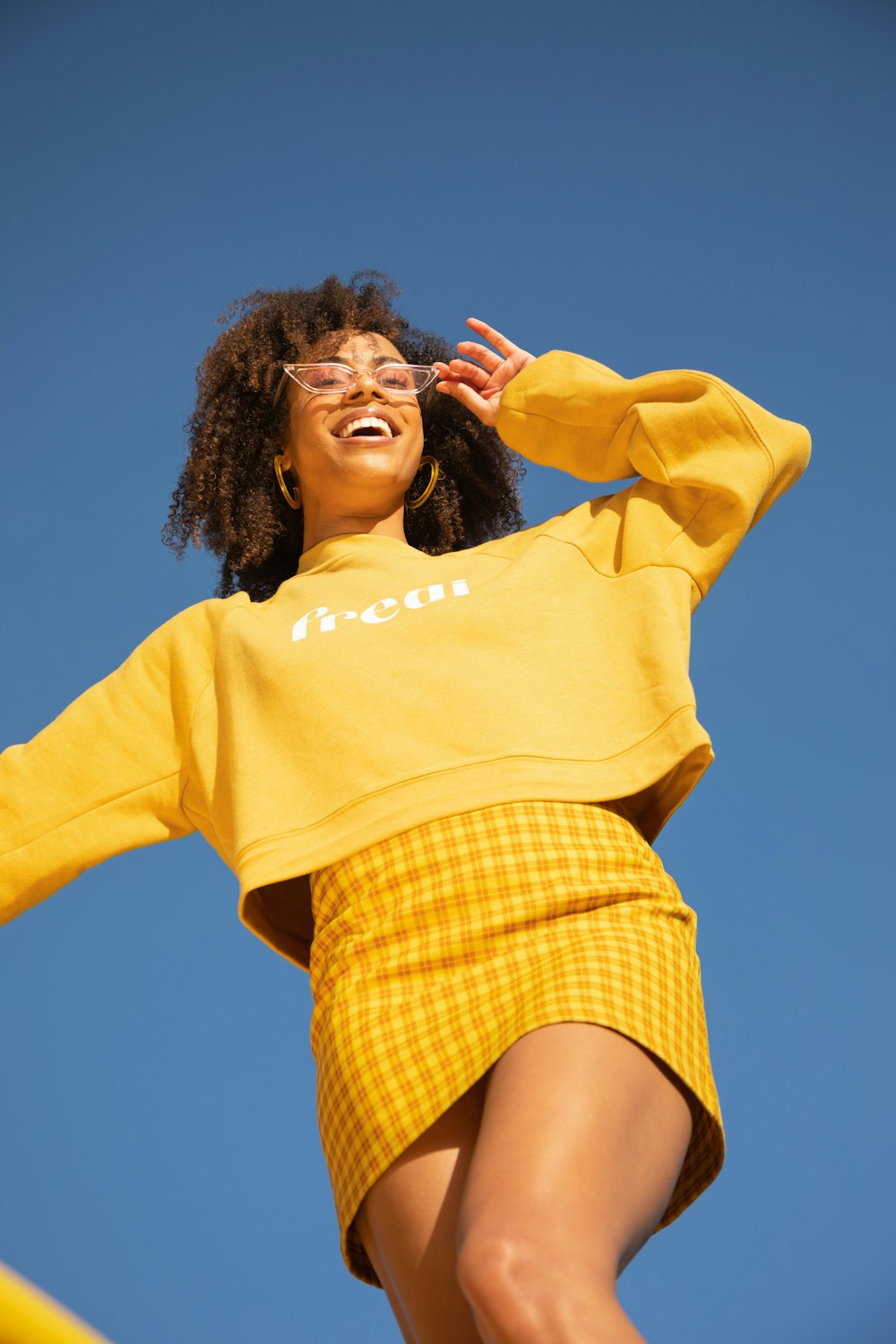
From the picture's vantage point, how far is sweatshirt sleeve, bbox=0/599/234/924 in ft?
6.21

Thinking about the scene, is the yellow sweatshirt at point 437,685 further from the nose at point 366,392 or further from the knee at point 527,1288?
A: the knee at point 527,1288

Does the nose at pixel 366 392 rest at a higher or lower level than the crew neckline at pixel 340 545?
higher

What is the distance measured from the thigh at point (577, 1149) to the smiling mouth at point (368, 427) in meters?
1.16

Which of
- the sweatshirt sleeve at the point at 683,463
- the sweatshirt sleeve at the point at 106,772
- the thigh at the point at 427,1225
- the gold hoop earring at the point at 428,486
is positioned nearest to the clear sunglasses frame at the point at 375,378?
the gold hoop earring at the point at 428,486

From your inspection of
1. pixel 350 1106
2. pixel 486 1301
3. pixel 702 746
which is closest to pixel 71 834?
pixel 350 1106

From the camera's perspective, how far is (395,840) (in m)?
1.64

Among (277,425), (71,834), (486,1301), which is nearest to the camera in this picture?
(486,1301)

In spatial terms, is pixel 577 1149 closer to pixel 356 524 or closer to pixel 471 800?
pixel 471 800

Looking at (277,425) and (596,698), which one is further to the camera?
(277,425)

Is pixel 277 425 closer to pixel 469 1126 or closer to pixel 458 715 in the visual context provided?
pixel 458 715

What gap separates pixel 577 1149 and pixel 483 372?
137cm

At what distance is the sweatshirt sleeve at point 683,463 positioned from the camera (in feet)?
6.28

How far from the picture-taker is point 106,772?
1947 millimetres

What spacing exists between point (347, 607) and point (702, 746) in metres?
0.53
